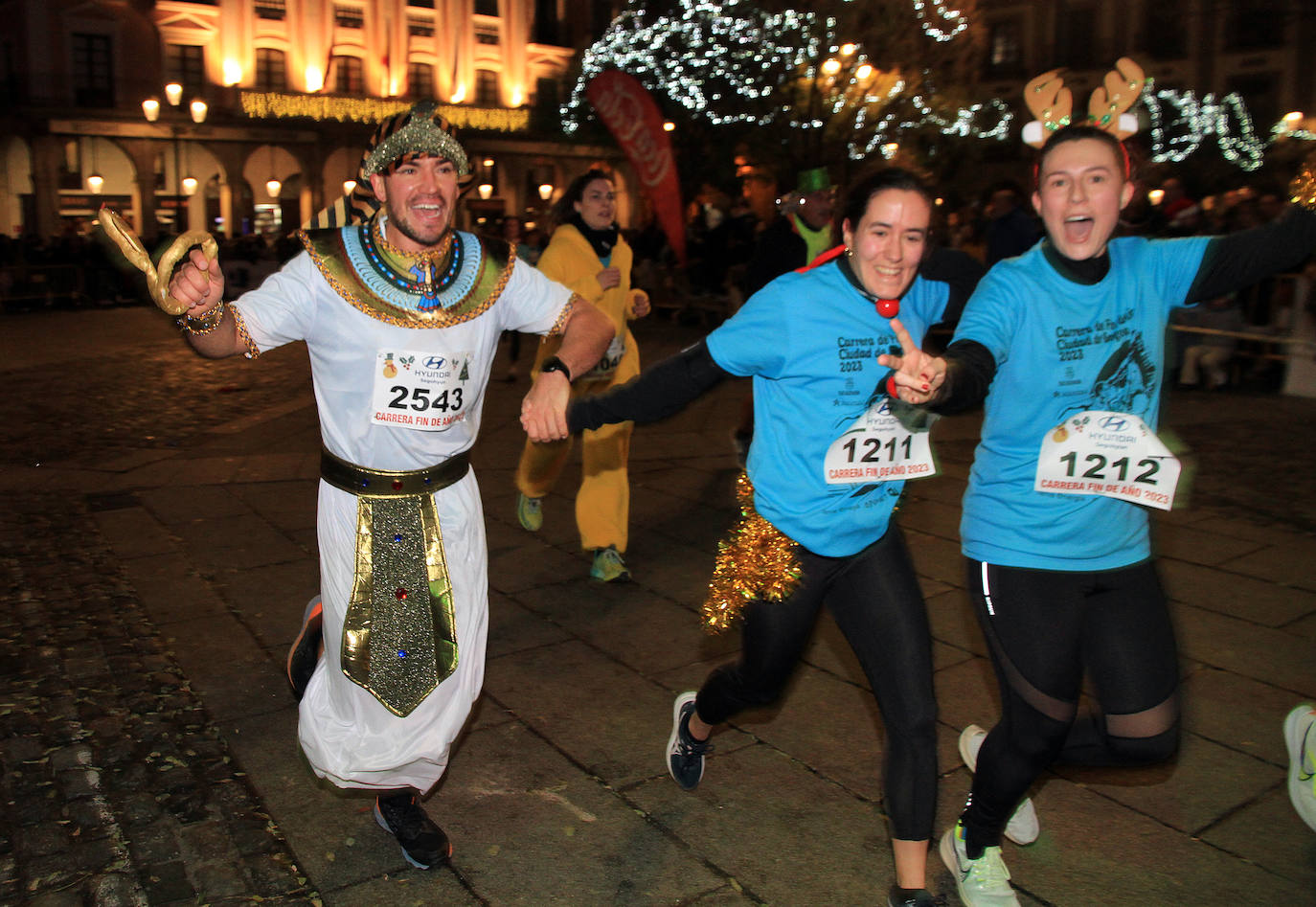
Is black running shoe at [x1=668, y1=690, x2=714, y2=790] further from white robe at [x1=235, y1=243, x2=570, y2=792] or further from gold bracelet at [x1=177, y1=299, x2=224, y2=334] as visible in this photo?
gold bracelet at [x1=177, y1=299, x2=224, y2=334]

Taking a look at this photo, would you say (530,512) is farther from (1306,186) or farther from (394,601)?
(1306,186)

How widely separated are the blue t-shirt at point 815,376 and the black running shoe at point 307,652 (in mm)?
1557

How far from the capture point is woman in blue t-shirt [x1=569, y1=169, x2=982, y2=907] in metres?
2.88

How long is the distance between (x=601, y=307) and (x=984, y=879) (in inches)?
140

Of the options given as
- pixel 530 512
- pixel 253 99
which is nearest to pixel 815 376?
pixel 530 512

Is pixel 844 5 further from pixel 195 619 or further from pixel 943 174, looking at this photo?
pixel 195 619

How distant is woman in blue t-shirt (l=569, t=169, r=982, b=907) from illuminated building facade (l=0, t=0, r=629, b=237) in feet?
104

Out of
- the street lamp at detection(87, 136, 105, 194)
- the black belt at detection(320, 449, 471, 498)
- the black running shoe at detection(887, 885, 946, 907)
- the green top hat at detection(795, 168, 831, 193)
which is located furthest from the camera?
the street lamp at detection(87, 136, 105, 194)

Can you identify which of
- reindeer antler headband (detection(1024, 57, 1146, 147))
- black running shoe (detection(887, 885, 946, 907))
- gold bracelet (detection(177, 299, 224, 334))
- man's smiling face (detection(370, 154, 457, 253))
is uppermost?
reindeer antler headband (detection(1024, 57, 1146, 147))

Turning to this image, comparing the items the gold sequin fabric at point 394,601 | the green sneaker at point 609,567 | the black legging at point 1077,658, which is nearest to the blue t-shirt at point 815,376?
the black legging at point 1077,658

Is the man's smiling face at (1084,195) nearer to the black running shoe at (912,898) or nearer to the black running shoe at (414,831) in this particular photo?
the black running shoe at (912,898)

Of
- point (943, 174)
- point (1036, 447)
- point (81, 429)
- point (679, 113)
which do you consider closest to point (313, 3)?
point (679, 113)

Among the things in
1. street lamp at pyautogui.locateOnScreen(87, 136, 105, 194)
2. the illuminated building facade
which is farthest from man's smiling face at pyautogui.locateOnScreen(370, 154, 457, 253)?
street lamp at pyautogui.locateOnScreen(87, 136, 105, 194)

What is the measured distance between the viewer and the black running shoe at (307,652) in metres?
3.61
